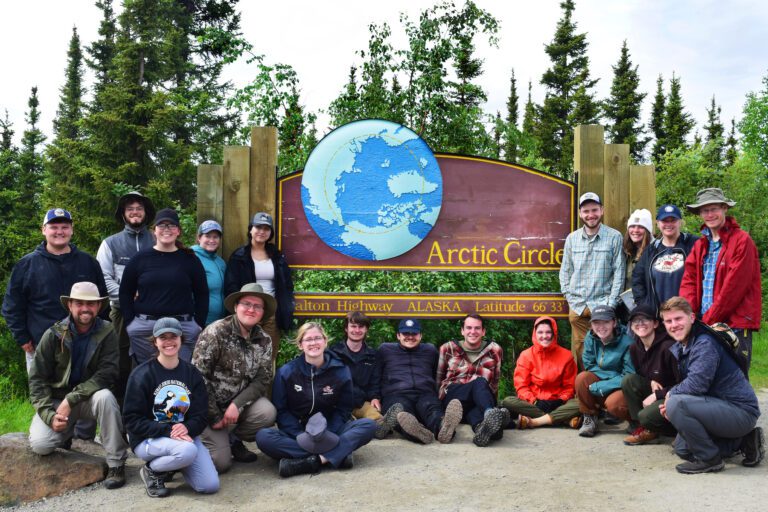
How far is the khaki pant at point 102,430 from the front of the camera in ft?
14.5

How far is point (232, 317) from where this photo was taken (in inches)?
196

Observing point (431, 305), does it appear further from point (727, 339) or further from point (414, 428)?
point (727, 339)

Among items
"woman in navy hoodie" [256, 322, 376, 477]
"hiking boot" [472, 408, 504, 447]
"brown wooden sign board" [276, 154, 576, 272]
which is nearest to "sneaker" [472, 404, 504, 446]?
"hiking boot" [472, 408, 504, 447]

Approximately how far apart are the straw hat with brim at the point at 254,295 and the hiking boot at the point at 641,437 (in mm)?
3092

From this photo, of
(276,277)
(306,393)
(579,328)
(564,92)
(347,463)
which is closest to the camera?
(347,463)

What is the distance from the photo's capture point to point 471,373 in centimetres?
587

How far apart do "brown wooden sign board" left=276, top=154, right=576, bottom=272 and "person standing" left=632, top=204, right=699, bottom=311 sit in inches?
39.7

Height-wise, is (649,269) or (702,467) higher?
(649,269)

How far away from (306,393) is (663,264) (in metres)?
3.21

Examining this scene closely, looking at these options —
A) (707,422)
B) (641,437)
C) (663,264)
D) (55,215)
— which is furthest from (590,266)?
(55,215)

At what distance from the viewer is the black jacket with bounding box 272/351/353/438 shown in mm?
4859

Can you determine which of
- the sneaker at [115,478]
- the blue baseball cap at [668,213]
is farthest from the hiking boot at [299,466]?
the blue baseball cap at [668,213]

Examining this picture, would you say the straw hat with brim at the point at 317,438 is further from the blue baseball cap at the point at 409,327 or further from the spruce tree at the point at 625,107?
the spruce tree at the point at 625,107

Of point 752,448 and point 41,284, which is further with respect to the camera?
point 41,284
